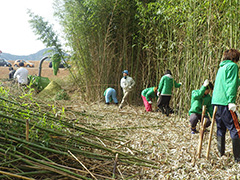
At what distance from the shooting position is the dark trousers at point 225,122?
218 centimetres

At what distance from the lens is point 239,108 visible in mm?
3229

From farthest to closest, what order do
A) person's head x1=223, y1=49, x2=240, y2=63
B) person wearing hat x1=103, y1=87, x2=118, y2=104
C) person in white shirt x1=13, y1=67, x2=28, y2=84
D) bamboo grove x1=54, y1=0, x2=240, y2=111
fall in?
person in white shirt x1=13, y1=67, x2=28, y2=84
person wearing hat x1=103, y1=87, x2=118, y2=104
bamboo grove x1=54, y1=0, x2=240, y2=111
person's head x1=223, y1=49, x2=240, y2=63

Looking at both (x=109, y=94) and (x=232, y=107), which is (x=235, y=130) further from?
(x=109, y=94)

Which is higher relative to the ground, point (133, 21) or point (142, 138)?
point (133, 21)

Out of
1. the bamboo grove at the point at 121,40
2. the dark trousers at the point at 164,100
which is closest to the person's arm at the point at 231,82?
the bamboo grove at the point at 121,40

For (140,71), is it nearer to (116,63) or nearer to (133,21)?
(116,63)

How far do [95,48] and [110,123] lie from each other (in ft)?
9.94

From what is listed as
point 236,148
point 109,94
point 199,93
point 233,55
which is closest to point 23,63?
point 109,94

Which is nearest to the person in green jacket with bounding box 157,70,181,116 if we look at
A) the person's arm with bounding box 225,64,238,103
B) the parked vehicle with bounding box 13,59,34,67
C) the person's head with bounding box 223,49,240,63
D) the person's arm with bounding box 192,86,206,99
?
the person's arm with bounding box 192,86,206,99

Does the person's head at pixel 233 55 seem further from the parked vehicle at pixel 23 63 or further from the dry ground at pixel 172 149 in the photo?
the parked vehicle at pixel 23 63

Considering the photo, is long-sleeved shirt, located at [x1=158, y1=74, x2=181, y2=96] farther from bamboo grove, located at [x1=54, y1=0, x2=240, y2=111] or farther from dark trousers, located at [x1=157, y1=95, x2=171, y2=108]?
bamboo grove, located at [x1=54, y1=0, x2=240, y2=111]

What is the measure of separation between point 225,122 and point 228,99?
0.87 feet

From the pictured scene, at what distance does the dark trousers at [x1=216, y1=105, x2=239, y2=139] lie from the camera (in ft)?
7.15

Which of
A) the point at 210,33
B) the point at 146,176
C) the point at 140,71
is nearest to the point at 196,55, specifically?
the point at 210,33
